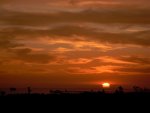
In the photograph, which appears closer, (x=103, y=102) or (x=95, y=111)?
(x=95, y=111)

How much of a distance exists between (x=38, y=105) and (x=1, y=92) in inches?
702

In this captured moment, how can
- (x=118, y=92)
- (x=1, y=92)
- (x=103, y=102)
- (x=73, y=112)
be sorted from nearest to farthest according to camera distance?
(x=73, y=112), (x=103, y=102), (x=1, y=92), (x=118, y=92)

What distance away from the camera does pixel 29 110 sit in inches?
1603

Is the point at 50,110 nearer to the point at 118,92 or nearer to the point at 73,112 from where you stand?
the point at 73,112

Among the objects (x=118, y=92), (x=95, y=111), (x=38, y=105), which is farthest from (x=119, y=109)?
(x=118, y=92)

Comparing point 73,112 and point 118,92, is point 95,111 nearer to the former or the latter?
point 73,112

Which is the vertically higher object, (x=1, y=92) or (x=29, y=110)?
(x=1, y=92)

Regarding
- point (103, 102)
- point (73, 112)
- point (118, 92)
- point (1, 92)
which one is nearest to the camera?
point (73, 112)

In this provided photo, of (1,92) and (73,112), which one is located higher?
(1,92)

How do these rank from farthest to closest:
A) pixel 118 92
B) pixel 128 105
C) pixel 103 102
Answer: pixel 118 92, pixel 103 102, pixel 128 105

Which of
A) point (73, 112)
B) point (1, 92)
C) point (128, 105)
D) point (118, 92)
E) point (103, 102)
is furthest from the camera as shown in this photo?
point (118, 92)

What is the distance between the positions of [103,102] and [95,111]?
22.4 ft

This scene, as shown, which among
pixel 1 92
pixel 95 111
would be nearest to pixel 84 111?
pixel 95 111

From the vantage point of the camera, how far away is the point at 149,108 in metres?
41.5
